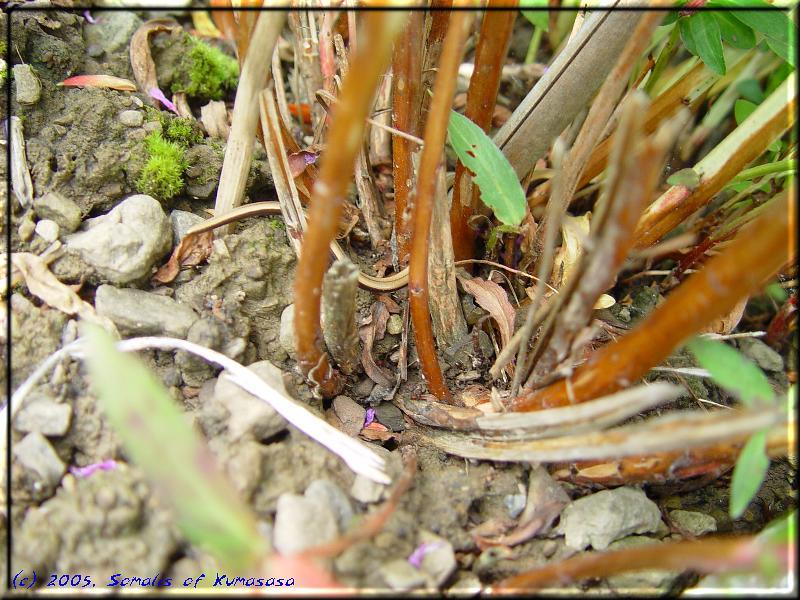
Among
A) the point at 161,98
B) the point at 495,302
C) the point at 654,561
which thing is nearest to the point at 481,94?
the point at 495,302

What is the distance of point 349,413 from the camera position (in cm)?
131

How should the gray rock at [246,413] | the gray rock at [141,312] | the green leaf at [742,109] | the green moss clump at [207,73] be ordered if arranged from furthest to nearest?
the green moss clump at [207,73] < the green leaf at [742,109] < the gray rock at [141,312] < the gray rock at [246,413]

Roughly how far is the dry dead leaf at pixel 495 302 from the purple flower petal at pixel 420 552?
0.46 meters

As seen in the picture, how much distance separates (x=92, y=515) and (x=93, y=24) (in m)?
1.30

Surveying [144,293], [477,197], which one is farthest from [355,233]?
[144,293]

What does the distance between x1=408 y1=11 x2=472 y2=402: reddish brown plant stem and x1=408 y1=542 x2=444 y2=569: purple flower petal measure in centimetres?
37

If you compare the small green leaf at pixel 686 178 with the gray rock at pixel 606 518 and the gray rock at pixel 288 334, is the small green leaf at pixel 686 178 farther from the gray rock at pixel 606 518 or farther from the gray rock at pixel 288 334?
the gray rock at pixel 288 334

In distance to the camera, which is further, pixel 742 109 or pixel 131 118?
pixel 742 109

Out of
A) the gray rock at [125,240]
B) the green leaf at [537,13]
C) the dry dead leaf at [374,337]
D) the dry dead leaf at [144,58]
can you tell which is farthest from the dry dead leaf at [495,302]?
the dry dead leaf at [144,58]

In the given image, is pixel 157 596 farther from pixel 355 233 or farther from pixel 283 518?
pixel 355 233

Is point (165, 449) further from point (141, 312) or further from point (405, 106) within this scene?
point (405, 106)

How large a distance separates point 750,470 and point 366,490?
0.59 metres

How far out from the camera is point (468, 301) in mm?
1433

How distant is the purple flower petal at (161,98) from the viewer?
1.51m
